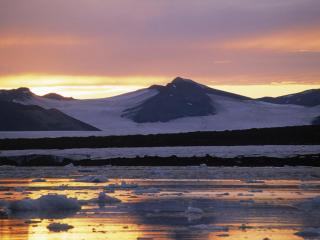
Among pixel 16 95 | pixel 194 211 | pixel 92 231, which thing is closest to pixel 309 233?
pixel 194 211

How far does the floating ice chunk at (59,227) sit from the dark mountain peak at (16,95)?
138037 mm

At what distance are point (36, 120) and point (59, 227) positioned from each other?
110625mm

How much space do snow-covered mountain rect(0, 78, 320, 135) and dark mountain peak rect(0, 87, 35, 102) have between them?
1.15 metres

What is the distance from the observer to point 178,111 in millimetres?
147875

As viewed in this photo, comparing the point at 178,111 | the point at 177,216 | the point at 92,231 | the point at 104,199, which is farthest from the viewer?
the point at 178,111

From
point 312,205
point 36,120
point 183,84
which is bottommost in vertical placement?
point 312,205

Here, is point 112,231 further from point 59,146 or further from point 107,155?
point 59,146

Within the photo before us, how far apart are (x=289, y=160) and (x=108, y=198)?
2157 centimetres

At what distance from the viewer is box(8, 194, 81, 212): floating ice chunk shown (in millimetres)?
14500

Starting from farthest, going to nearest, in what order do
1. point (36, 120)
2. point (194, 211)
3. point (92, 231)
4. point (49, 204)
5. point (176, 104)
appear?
point (176, 104) → point (36, 120) → point (49, 204) → point (194, 211) → point (92, 231)

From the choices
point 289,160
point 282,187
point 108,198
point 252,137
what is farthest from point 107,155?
point 108,198

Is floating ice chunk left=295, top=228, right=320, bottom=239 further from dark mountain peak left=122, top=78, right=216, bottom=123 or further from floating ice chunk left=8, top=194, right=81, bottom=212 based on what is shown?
dark mountain peak left=122, top=78, right=216, bottom=123

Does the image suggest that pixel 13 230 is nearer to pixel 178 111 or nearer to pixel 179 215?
pixel 179 215

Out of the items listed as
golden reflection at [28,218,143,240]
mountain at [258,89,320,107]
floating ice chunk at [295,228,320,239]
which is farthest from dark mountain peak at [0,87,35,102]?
floating ice chunk at [295,228,320,239]
